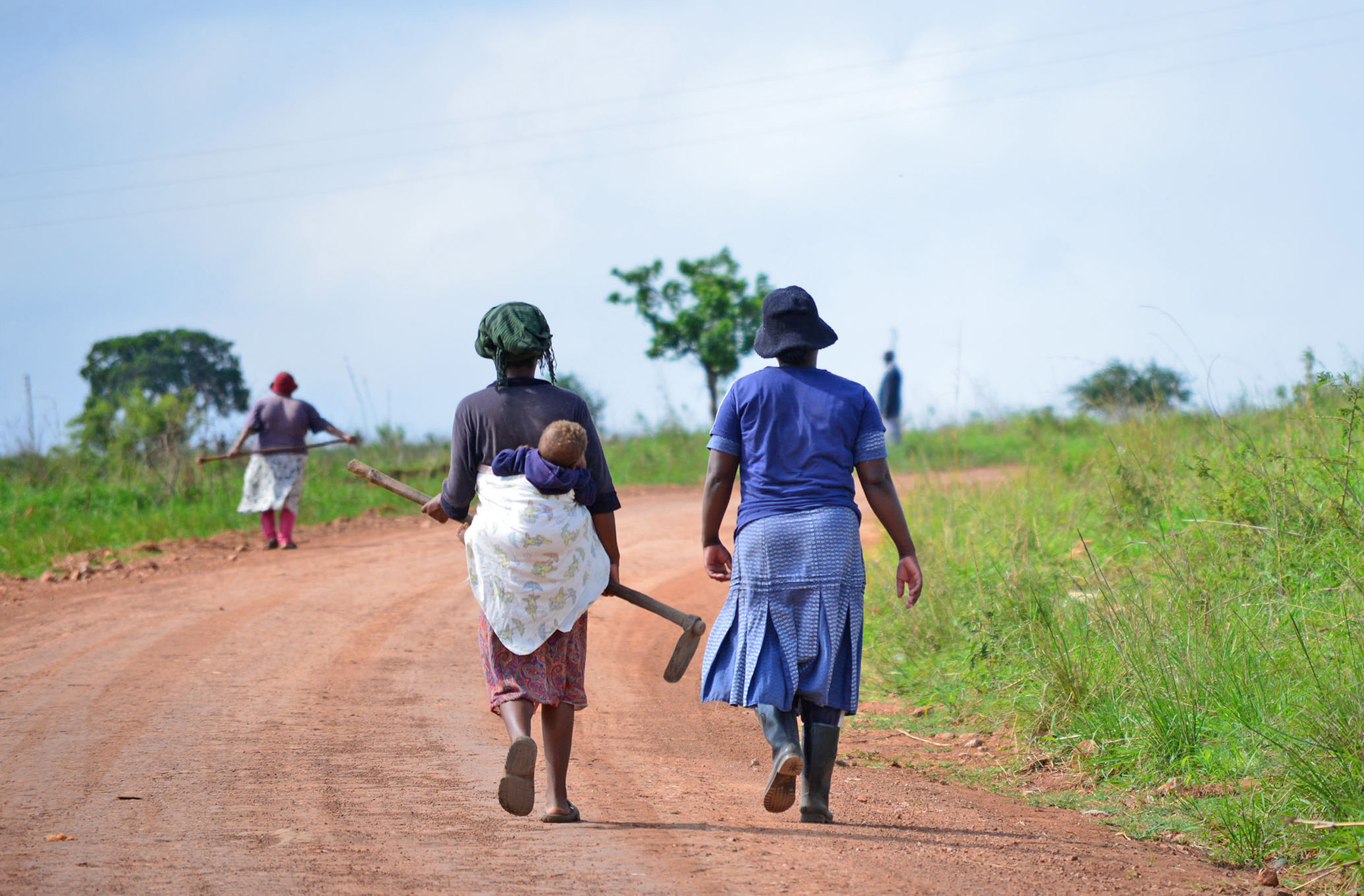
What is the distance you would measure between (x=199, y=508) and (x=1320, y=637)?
12.1 metres

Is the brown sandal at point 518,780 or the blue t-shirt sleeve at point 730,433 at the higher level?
the blue t-shirt sleeve at point 730,433

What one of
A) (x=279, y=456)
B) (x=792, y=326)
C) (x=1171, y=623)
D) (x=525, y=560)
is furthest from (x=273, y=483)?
(x=1171, y=623)

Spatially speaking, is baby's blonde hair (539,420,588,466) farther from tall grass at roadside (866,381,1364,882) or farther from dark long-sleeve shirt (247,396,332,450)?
dark long-sleeve shirt (247,396,332,450)

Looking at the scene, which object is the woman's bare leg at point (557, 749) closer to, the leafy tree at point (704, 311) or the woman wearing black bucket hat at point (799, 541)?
the woman wearing black bucket hat at point (799, 541)

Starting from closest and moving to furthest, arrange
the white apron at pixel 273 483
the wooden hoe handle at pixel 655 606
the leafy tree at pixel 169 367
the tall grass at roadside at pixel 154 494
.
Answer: the wooden hoe handle at pixel 655 606 → the white apron at pixel 273 483 → the tall grass at roadside at pixel 154 494 → the leafy tree at pixel 169 367

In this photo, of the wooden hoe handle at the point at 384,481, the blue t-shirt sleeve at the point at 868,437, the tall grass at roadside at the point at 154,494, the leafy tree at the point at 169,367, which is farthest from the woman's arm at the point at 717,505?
the leafy tree at the point at 169,367

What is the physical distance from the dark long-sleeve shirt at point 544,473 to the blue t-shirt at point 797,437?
1.61 feet

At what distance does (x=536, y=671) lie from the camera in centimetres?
406

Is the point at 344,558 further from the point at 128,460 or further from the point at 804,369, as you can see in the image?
the point at 804,369

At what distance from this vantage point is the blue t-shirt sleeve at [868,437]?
4.12m

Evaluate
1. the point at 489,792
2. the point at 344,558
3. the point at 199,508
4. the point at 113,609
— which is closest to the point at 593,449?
the point at 489,792

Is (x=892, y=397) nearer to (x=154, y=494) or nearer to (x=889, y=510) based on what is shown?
(x=154, y=494)

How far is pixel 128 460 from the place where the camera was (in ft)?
51.6

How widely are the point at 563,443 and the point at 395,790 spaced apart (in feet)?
5.17
